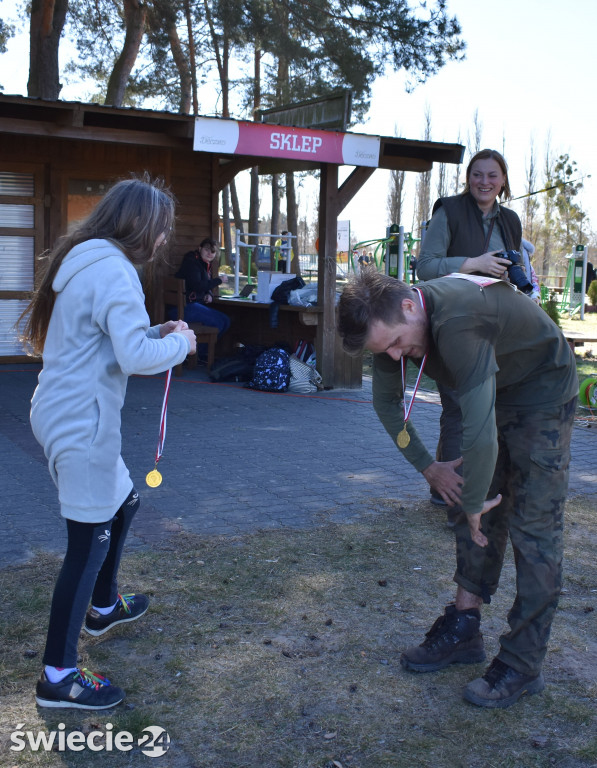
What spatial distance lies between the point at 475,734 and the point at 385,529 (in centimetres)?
208

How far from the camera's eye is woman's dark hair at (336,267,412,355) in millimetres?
2609

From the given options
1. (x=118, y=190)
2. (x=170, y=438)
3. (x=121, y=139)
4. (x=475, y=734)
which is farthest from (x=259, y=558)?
(x=121, y=139)

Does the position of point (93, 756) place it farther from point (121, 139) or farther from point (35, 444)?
point (121, 139)

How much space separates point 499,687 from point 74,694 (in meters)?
1.45

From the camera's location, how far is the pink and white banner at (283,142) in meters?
8.87

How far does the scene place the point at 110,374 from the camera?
9.23 feet

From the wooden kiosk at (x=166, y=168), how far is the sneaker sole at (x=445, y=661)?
6.66m

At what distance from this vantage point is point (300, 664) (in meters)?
3.25

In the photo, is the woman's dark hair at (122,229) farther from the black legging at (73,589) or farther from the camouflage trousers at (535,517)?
the camouflage trousers at (535,517)

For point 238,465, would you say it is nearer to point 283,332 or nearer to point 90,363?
point 90,363

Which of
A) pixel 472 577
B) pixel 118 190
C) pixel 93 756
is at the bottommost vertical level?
pixel 93 756

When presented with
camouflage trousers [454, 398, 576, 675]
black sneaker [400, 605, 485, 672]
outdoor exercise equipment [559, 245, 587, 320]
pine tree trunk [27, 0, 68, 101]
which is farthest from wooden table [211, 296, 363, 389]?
outdoor exercise equipment [559, 245, 587, 320]

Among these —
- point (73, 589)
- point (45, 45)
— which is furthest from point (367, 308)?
point (45, 45)

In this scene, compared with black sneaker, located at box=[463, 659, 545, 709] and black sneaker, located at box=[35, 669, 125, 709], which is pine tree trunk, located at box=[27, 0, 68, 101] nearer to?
black sneaker, located at box=[35, 669, 125, 709]
